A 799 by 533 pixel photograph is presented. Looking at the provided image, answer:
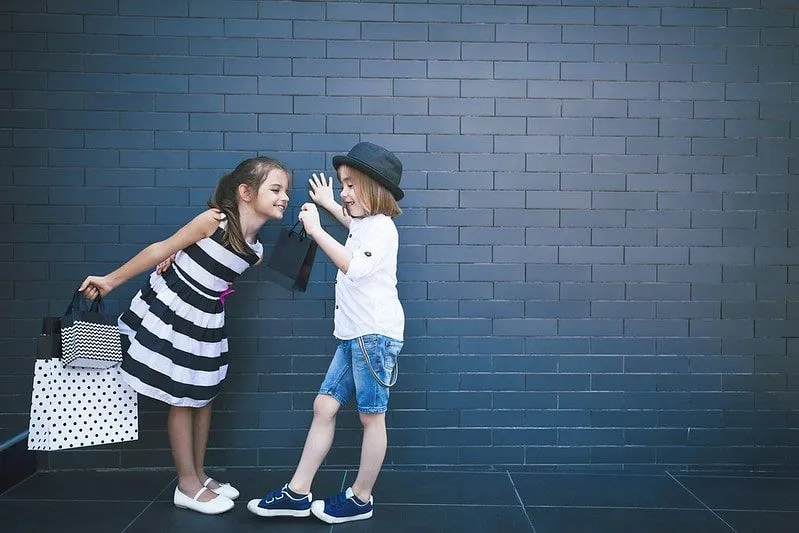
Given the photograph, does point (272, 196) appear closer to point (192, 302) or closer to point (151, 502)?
point (192, 302)

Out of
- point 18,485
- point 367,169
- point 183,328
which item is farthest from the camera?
point 18,485

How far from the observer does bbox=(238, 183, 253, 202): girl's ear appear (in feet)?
13.2

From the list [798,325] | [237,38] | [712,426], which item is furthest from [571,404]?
[237,38]

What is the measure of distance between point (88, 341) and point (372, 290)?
1.42m

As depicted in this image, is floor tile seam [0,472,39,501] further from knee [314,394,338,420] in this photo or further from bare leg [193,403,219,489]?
knee [314,394,338,420]

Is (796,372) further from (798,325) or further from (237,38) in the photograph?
(237,38)

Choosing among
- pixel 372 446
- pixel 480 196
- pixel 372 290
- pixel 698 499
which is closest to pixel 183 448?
pixel 372 446

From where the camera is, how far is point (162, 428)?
183 inches

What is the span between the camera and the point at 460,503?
13.5 feet

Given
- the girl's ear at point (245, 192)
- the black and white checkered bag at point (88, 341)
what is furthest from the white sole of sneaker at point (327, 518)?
the girl's ear at point (245, 192)

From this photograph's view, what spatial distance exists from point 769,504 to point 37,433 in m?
3.83

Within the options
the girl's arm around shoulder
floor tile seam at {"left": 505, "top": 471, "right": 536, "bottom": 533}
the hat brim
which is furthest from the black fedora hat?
floor tile seam at {"left": 505, "top": 471, "right": 536, "bottom": 533}

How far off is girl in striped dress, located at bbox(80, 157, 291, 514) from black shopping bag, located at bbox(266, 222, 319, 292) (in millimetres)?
144

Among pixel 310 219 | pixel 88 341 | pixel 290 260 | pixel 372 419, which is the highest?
pixel 310 219
